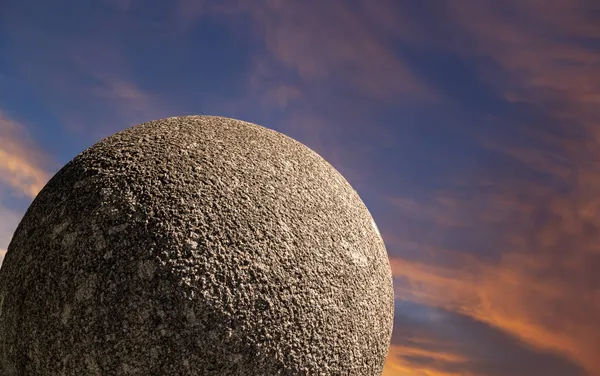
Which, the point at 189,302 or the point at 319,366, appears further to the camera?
the point at 319,366

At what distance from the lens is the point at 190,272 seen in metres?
3.85

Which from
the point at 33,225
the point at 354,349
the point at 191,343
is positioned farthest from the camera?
the point at 33,225

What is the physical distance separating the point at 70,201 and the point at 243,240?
4.78 feet

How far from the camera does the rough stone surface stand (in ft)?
12.5

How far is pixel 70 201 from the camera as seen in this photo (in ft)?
14.5

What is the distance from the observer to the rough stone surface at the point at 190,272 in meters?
3.81

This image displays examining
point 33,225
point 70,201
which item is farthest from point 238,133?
point 33,225

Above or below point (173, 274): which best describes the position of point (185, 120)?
above

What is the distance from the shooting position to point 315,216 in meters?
4.46

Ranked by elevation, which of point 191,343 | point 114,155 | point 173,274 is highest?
point 114,155

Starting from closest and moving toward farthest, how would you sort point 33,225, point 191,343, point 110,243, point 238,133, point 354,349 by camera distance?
point 191,343 < point 110,243 < point 354,349 < point 33,225 < point 238,133

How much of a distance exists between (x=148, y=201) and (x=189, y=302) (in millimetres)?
812

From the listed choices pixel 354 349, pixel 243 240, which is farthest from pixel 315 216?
pixel 354 349

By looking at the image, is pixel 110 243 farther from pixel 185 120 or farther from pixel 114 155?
pixel 185 120
